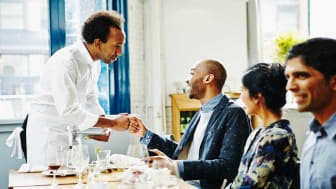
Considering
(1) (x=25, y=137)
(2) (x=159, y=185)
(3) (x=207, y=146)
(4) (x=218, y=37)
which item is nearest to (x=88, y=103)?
(1) (x=25, y=137)

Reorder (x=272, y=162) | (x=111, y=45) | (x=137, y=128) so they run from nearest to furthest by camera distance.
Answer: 1. (x=272, y=162)
2. (x=137, y=128)
3. (x=111, y=45)

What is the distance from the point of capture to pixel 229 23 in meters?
5.50

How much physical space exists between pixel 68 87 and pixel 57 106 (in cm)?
14

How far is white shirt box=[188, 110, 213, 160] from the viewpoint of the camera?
232 centimetres

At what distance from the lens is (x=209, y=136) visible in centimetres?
218

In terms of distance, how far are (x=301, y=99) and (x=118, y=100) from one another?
348 cm

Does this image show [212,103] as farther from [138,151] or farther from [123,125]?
[138,151]

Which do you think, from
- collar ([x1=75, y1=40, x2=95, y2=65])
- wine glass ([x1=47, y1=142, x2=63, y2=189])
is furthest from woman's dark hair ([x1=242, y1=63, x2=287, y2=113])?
collar ([x1=75, y1=40, x2=95, y2=65])

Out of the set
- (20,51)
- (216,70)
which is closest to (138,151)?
(216,70)

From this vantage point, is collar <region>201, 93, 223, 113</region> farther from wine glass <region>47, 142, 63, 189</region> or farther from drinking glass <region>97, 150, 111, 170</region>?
wine glass <region>47, 142, 63, 189</region>

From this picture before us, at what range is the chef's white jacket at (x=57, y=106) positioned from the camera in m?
2.46

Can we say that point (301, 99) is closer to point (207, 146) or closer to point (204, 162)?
point (204, 162)

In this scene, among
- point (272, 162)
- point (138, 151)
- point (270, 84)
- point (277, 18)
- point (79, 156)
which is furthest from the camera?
point (277, 18)

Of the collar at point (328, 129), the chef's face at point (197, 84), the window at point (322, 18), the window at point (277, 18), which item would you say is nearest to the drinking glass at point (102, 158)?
the chef's face at point (197, 84)
